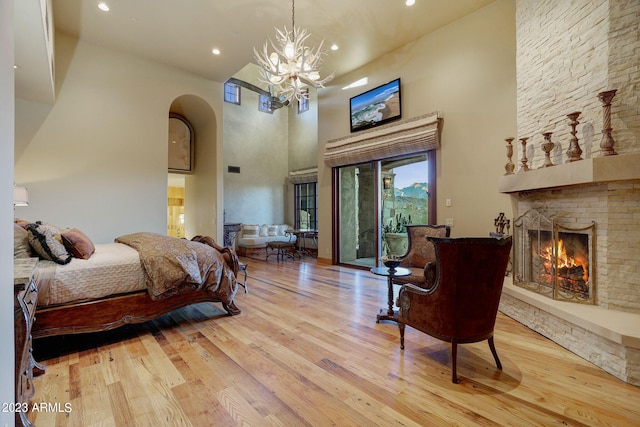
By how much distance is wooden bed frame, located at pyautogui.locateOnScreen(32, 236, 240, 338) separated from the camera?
2.35m

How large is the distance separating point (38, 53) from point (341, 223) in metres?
5.32

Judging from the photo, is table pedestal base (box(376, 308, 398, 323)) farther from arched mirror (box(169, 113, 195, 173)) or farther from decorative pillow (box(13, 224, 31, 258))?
arched mirror (box(169, 113, 195, 173))

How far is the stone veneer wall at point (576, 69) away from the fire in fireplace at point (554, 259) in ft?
2.32

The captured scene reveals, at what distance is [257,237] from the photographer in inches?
342

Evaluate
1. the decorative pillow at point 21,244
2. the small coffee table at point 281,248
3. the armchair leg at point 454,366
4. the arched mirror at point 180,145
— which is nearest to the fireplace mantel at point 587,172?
the armchair leg at point 454,366

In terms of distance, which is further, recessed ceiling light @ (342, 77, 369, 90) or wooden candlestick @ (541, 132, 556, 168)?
Result: recessed ceiling light @ (342, 77, 369, 90)

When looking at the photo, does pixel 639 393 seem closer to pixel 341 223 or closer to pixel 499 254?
pixel 499 254

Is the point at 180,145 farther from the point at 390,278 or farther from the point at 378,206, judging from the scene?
the point at 390,278

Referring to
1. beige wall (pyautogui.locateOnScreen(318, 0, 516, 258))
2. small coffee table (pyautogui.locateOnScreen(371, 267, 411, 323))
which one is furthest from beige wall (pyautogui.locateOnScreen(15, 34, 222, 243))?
beige wall (pyautogui.locateOnScreen(318, 0, 516, 258))

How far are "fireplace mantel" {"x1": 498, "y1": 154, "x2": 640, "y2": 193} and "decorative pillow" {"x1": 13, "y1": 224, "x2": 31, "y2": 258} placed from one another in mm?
4959

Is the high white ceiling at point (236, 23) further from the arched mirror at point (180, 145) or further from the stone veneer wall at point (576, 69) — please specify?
the arched mirror at point (180, 145)

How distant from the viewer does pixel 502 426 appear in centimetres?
159

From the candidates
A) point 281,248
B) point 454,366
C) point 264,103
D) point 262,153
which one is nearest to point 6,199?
point 454,366

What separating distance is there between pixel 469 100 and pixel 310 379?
4.37 metres
